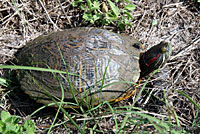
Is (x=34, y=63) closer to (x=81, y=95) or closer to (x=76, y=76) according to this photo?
(x=76, y=76)

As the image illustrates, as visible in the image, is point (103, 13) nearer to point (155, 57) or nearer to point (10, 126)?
point (155, 57)

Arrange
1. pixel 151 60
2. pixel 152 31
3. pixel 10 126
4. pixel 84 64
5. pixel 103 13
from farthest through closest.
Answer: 1. pixel 152 31
2. pixel 103 13
3. pixel 151 60
4. pixel 84 64
5. pixel 10 126

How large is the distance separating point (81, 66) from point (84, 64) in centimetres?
4

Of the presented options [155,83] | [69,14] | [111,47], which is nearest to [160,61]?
[155,83]

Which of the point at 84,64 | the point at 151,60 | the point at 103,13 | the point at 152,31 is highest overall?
the point at 103,13

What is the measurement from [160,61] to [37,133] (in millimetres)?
1707

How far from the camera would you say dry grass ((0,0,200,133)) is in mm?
2691

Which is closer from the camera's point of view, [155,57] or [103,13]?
[155,57]

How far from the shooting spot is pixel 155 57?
236cm

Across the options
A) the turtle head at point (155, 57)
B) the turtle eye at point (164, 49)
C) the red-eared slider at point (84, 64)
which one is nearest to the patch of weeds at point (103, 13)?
the red-eared slider at point (84, 64)

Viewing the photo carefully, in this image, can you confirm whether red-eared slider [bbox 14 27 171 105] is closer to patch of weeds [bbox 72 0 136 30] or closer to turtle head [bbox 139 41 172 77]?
turtle head [bbox 139 41 172 77]

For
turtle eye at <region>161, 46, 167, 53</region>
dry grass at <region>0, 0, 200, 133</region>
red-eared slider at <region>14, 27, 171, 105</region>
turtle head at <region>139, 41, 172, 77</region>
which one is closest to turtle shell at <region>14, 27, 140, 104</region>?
red-eared slider at <region>14, 27, 171, 105</region>

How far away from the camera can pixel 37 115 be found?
2.60m

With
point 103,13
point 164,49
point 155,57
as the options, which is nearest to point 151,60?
point 155,57
